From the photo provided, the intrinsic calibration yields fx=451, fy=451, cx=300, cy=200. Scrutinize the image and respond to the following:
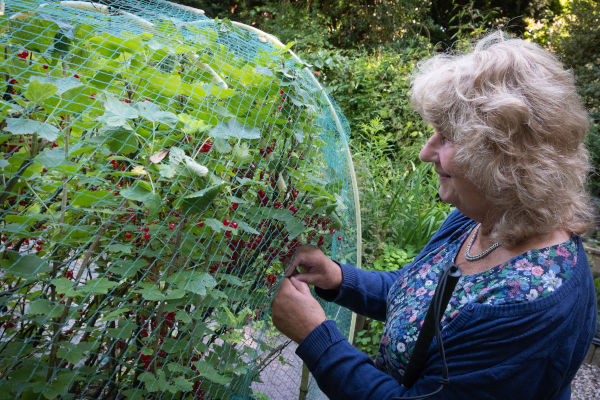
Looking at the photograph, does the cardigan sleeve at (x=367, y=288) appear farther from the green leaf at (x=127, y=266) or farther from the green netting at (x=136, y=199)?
the green leaf at (x=127, y=266)

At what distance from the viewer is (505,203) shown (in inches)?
47.4

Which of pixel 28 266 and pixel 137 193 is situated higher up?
pixel 137 193

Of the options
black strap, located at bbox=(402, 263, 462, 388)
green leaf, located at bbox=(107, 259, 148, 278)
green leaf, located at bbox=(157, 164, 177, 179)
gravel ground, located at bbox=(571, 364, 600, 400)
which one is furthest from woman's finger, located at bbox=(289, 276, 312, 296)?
gravel ground, located at bbox=(571, 364, 600, 400)

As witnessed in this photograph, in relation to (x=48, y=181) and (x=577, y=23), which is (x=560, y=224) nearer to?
(x=48, y=181)

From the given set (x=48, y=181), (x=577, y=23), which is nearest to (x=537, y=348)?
(x=48, y=181)

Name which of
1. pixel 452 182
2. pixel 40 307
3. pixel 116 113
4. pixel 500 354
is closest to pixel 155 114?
pixel 116 113

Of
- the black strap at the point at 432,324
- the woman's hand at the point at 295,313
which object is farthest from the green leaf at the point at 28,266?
the black strap at the point at 432,324

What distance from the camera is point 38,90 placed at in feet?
2.45

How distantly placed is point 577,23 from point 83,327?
8850mm

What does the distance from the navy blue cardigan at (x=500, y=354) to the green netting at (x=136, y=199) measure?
302mm

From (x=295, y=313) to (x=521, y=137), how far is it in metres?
0.78

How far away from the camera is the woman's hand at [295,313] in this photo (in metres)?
1.29

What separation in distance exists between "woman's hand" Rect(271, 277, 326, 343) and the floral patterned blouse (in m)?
0.24

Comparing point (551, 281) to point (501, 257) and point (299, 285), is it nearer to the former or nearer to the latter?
point (501, 257)
